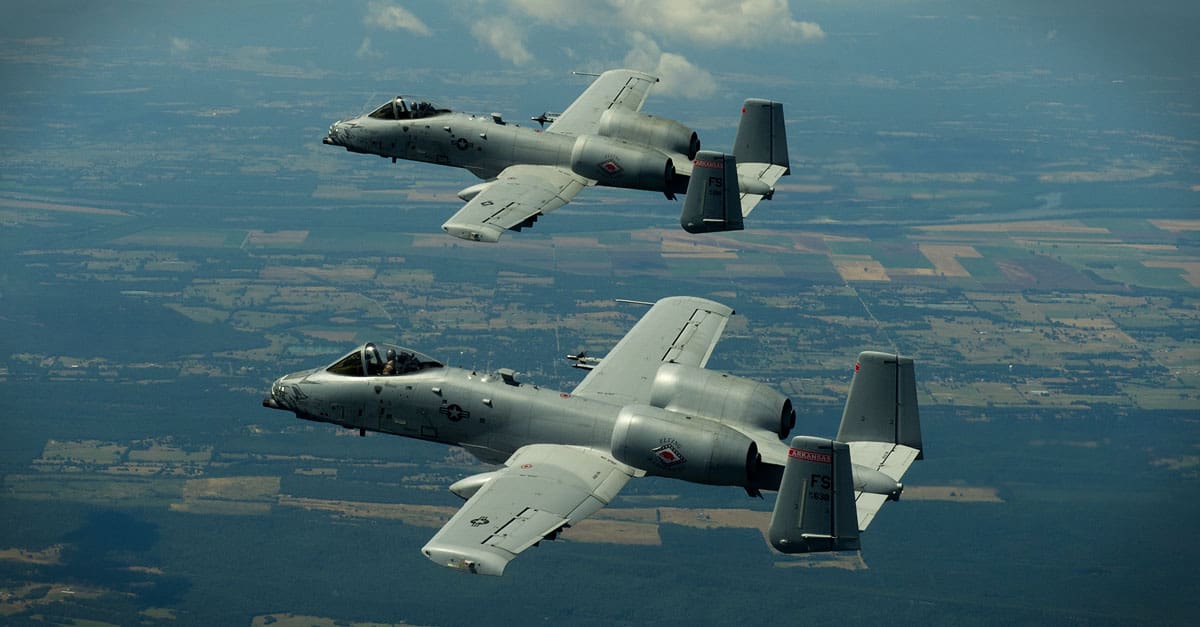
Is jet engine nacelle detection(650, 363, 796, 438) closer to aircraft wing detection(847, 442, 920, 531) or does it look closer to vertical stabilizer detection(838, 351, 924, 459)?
vertical stabilizer detection(838, 351, 924, 459)

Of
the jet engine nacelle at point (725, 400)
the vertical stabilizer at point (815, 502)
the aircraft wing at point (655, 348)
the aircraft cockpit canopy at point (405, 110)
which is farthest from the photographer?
the aircraft cockpit canopy at point (405, 110)

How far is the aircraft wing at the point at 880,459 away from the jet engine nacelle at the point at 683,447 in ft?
8.72

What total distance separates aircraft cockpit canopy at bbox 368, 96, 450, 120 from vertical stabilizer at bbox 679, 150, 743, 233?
12733mm

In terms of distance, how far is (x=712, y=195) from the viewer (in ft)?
153

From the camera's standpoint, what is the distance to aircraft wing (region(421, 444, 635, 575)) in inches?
1305

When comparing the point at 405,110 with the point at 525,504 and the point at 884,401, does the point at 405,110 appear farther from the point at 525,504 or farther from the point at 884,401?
the point at 884,401

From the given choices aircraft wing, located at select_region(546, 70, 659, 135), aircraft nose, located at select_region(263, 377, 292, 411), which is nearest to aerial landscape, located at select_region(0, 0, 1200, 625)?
aircraft wing, located at select_region(546, 70, 659, 135)

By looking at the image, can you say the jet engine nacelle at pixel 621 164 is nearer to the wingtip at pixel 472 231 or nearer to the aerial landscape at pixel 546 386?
the wingtip at pixel 472 231

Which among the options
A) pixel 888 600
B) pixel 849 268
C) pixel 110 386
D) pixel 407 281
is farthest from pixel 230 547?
pixel 849 268

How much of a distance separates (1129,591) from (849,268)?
74.3m

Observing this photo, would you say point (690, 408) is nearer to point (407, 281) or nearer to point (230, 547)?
point (230, 547)

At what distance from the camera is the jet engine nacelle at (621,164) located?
4975 cm

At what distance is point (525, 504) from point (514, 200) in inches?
635

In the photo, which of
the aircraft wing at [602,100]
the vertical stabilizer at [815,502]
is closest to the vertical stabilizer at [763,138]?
the aircraft wing at [602,100]
